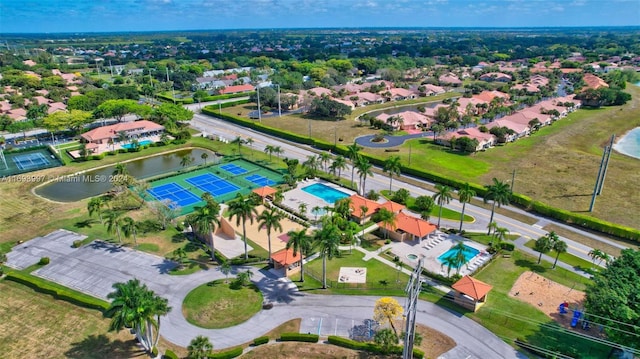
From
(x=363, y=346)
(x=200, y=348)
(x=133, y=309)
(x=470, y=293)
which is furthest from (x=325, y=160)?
(x=133, y=309)

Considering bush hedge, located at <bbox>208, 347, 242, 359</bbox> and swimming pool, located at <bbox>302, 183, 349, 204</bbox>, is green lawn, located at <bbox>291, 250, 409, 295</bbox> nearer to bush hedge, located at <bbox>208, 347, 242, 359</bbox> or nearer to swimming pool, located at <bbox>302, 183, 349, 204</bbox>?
bush hedge, located at <bbox>208, 347, 242, 359</bbox>

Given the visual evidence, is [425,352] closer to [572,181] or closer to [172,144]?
[572,181]

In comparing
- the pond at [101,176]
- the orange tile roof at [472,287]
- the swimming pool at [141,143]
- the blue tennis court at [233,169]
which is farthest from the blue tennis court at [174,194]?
the orange tile roof at [472,287]

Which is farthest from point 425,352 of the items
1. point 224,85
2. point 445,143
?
point 224,85

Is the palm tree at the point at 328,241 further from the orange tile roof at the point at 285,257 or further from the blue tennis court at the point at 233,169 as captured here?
the blue tennis court at the point at 233,169

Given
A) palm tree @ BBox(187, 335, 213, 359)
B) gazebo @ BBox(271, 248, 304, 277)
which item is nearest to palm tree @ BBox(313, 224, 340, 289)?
gazebo @ BBox(271, 248, 304, 277)

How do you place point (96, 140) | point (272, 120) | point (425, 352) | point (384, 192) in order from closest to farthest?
point (425, 352)
point (384, 192)
point (96, 140)
point (272, 120)
